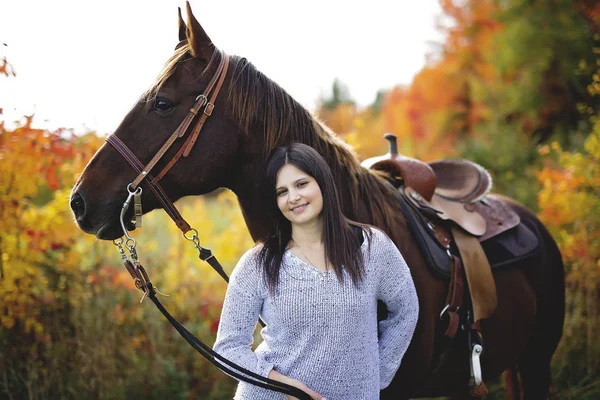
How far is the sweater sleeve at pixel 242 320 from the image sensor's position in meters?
1.75

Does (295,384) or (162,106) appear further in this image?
(162,106)

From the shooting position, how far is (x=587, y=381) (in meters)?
4.06

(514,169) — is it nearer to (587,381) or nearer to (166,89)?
(587,381)

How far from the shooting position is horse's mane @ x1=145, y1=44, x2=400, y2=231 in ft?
6.89

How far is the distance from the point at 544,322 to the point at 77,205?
2804mm

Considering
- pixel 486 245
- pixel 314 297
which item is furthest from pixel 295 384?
pixel 486 245

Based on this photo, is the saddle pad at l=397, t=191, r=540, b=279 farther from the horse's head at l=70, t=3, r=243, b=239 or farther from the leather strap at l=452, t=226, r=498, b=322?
the horse's head at l=70, t=3, r=243, b=239

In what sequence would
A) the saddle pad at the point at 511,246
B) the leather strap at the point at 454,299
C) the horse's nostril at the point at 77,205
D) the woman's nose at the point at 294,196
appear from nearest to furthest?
1. the woman's nose at the point at 294,196
2. the horse's nostril at the point at 77,205
3. the leather strap at the point at 454,299
4. the saddle pad at the point at 511,246

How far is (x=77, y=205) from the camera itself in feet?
6.59

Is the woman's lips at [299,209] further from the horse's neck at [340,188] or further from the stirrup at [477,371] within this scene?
the stirrup at [477,371]

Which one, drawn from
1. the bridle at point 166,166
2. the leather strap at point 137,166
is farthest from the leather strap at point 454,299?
the leather strap at point 137,166

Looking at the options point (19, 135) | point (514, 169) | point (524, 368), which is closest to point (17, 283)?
point (19, 135)

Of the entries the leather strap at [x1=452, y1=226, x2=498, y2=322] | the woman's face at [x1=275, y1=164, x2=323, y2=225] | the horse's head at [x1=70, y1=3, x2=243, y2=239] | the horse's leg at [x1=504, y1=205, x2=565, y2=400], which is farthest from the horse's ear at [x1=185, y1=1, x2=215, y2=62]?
the horse's leg at [x1=504, y1=205, x2=565, y2=400]

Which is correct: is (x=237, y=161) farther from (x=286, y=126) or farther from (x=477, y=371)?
(x=477, y=371)
